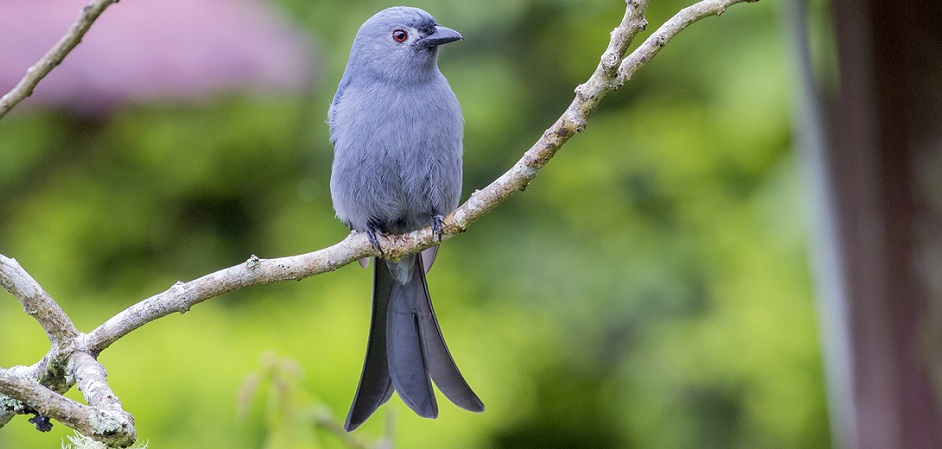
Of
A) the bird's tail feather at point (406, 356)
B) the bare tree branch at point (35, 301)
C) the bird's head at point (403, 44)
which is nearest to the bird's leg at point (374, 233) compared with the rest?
the bird's tail feather at point (406, 356)

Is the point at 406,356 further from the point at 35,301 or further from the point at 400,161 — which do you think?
the point at 35,301

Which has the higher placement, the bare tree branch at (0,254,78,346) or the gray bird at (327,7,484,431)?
the gray bird at (327,7,484,431)

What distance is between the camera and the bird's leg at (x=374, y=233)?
201 cm

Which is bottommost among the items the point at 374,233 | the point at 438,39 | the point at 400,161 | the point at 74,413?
the point at 74,413

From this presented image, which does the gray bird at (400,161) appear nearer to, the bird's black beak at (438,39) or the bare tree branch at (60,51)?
the bird's black beak at (438,39)

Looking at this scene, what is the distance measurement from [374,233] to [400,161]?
0.86 feet

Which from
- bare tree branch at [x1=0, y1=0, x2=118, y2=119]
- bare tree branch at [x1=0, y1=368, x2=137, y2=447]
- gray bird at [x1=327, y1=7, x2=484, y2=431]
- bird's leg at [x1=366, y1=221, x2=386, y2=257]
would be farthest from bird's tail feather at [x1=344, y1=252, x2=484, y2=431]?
bare tree branch at [x1=0, y1=0, x2=118, y2=119]

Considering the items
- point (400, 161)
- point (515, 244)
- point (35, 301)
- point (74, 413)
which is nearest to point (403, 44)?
point (400, 161)

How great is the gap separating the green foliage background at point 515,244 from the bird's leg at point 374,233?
5.56ft

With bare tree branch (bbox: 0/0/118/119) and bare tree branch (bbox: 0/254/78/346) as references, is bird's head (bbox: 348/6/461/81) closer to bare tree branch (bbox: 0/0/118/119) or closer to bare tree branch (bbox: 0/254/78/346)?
bare tree branch (bbox: 0/254/78/346)

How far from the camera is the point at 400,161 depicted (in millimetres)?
2479

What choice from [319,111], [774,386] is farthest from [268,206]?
[774,386]

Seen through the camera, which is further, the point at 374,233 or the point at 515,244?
the point at 515,244

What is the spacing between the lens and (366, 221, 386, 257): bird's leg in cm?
201
